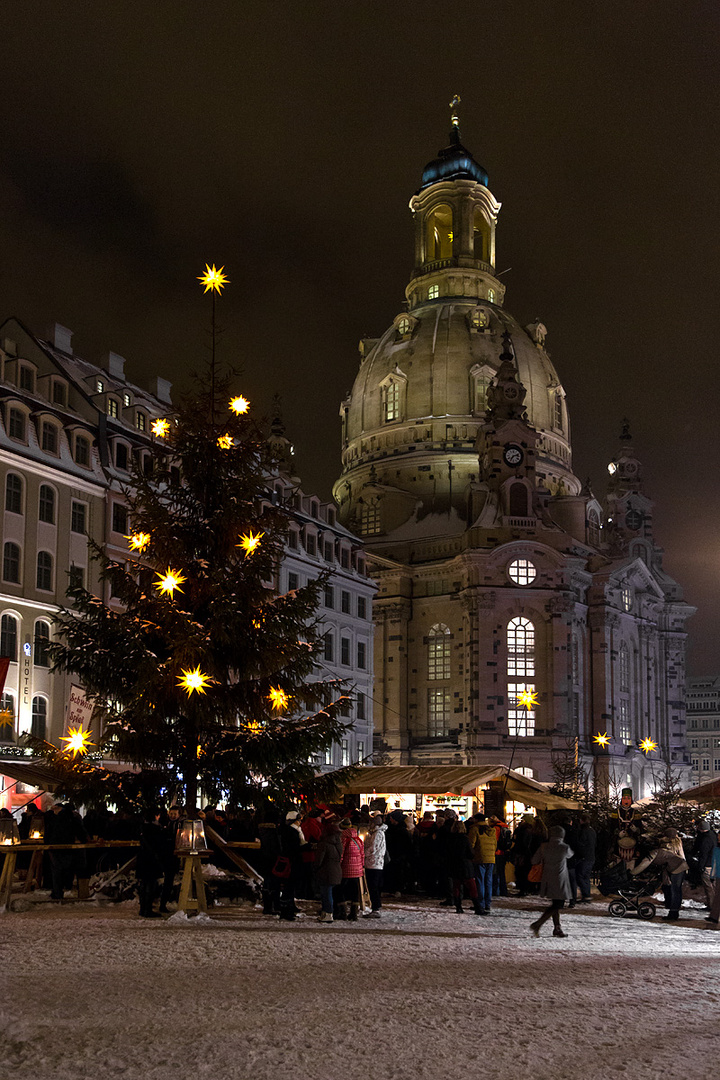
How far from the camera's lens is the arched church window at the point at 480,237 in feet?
377

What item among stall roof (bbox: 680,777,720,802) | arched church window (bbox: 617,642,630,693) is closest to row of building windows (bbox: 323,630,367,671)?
stall roof (bbox: 680,777,720,802)

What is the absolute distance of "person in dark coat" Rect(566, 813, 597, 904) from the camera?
84.5ft

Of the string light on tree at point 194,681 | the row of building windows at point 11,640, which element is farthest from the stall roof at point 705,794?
the row of building windows at point 11,640

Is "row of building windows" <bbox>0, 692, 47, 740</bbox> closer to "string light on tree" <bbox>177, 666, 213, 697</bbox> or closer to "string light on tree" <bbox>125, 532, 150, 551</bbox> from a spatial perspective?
"string light on tree" <bbox>125, 532, 150, 551</bbox>

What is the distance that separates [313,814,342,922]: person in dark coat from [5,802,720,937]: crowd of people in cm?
2

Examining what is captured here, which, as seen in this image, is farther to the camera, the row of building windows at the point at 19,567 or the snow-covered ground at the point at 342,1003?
the row of building windows at the point at 19,567

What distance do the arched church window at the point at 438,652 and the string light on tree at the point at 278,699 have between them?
2704 inches

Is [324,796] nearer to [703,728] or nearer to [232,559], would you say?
[232,559]

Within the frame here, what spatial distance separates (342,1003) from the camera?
40.4 ft

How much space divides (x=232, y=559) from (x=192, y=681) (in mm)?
3001

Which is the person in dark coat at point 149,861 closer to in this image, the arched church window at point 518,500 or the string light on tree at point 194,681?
the string light on tree at point 194,681

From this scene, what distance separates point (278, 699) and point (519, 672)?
67128mm

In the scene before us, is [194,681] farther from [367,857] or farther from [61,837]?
[367,857]

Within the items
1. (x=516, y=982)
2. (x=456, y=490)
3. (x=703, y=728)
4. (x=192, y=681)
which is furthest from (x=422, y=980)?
(x=703, y=728)
